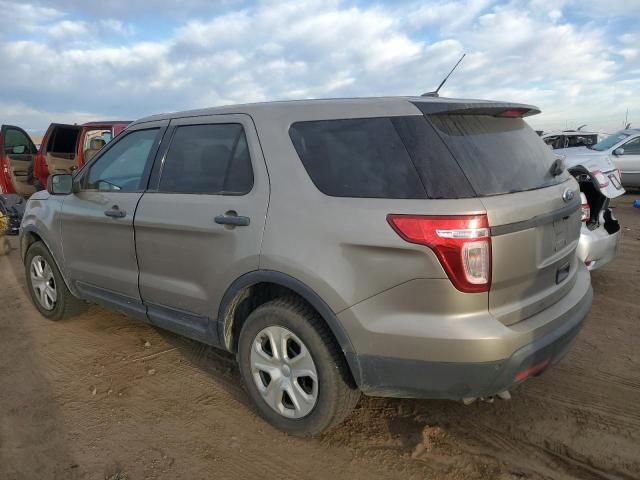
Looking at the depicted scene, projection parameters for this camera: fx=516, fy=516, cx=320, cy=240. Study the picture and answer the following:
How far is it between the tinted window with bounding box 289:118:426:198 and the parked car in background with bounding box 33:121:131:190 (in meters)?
6.18

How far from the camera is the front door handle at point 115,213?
3586 millimetres

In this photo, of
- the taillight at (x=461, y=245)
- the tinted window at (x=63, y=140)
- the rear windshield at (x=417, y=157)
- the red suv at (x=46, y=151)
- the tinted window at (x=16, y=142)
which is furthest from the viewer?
the tinted window at (x=16, y=142)

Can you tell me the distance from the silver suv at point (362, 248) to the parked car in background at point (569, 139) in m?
12.1

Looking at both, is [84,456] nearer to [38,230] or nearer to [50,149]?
[38,230]

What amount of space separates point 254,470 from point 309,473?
285 mm

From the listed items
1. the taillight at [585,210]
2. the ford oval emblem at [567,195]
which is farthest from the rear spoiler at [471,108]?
the taillight at [585,210]

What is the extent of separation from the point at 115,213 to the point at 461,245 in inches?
98.2

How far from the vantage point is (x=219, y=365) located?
3779 millimetres

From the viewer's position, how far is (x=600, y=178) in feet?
15.8

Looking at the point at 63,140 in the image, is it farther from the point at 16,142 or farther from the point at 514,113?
the point at 514,113

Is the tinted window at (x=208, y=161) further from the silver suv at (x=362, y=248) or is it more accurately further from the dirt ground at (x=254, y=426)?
the dirt ground at (x=254, y=426)

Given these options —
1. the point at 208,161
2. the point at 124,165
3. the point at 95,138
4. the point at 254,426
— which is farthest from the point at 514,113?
the point at 95,138

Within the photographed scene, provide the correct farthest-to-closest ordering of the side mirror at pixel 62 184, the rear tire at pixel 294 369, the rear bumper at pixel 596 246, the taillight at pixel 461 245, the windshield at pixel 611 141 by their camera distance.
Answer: the windshield at pixel 611 141 < the rear bumper at pixel 596 246 < the side mirror at pixel 62 184 < the rear tire at pixel 294 369 < the taillight at pixel 461 245

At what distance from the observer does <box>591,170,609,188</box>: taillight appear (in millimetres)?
4766
